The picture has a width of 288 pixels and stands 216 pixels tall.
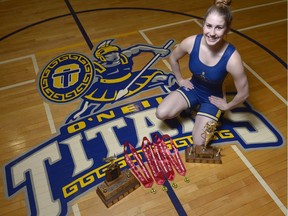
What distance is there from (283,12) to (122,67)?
12.5 feet

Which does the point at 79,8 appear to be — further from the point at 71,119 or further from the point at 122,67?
the point at 71,119

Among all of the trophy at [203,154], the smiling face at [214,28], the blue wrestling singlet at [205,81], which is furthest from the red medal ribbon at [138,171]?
the smiling face at [214,28]

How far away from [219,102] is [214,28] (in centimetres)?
92

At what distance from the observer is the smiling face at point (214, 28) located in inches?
90.7

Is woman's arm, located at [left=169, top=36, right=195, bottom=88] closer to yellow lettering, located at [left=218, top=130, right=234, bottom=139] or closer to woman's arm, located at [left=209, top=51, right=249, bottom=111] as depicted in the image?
woman's arm, located at [left=209, top=51, right=249, bottom=111]

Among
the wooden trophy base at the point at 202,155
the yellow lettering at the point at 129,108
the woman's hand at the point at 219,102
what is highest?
the yellow lettering at the point at 129,108

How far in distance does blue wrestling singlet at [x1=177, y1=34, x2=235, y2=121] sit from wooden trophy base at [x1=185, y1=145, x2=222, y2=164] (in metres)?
0.37

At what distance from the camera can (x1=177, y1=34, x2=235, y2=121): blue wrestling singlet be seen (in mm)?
2646

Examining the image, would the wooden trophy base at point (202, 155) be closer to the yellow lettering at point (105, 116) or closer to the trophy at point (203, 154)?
the trophy at point (203, 154)

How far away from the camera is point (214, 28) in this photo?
2.36 metres

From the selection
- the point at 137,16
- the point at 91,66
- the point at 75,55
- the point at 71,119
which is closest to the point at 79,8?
the point at 137,16

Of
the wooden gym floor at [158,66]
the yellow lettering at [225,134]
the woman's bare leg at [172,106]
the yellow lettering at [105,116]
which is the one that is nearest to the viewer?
the wooden gym floor at [158,66]

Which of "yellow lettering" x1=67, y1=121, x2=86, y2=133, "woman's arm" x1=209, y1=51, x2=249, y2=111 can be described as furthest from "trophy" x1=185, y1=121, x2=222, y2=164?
"yellow lettering" x1=67, y1=121, x2=86, y2=133

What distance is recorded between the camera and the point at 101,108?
11.8 ft
